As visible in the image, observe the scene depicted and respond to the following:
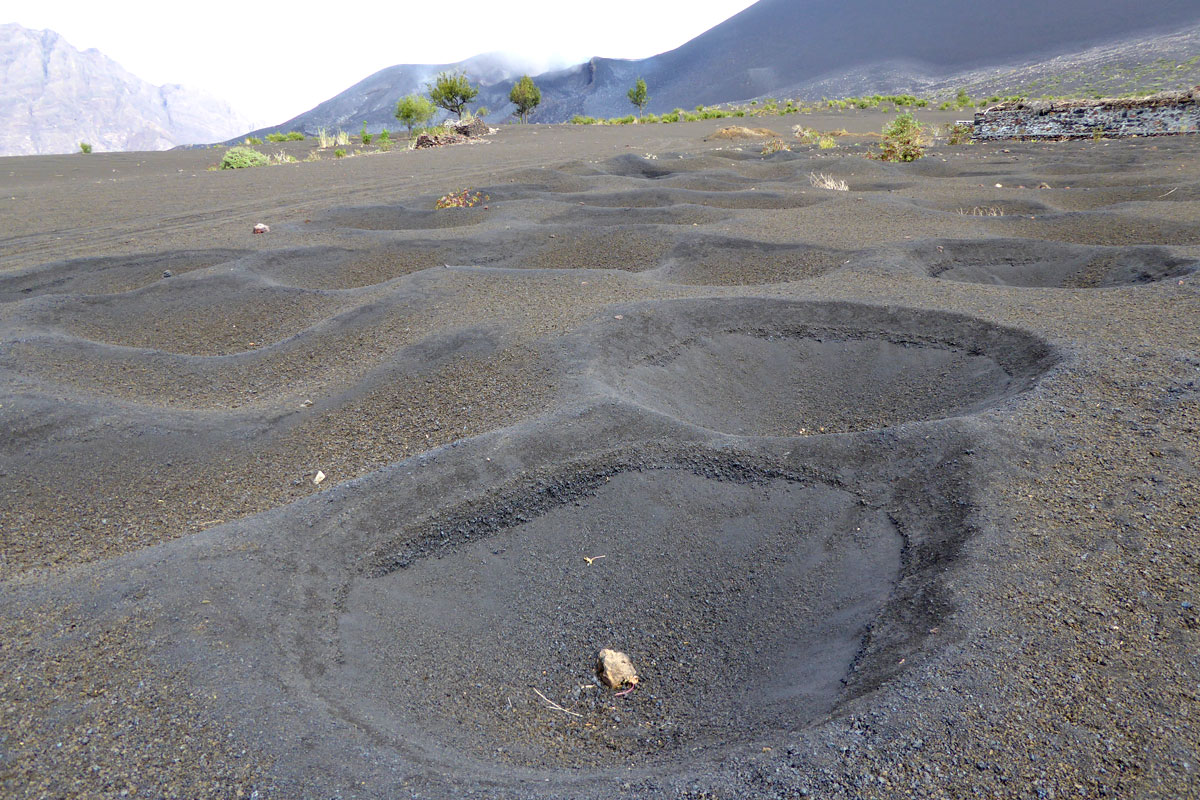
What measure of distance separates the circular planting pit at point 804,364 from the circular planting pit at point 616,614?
1.09 meters

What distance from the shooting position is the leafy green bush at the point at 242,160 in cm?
2159

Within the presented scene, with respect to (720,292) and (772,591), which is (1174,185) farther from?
(772,591)

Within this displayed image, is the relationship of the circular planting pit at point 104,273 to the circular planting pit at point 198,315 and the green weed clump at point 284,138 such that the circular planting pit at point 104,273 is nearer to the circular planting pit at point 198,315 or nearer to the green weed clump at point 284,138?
the circular planting pit at point 198,315

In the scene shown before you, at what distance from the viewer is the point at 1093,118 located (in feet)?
64.5

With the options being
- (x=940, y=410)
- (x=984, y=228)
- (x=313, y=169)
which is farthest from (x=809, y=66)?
(x=940, y=410)

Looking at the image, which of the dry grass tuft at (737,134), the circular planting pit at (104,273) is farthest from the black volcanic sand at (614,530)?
the dry grass tuft at (737,134)

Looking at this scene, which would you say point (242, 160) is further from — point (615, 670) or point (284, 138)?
point (615, 670)

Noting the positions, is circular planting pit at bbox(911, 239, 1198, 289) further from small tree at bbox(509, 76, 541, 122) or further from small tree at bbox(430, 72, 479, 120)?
small tree at bbox(509, 76, 541, 122)

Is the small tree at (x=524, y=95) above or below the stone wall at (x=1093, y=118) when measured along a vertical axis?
above

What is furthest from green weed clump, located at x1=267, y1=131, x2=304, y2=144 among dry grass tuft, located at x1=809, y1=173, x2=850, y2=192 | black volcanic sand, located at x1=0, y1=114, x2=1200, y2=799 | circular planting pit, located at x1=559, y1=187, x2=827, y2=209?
black volcanic sand, located at x1=0, y1=114, x2=1200, y2=799

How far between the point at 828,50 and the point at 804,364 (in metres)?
105

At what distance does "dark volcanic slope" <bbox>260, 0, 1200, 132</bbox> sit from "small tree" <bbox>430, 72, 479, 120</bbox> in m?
27.7

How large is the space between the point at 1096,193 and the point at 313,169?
1909 centimetres

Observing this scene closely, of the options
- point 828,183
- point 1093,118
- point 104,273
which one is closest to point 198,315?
point 104,273
